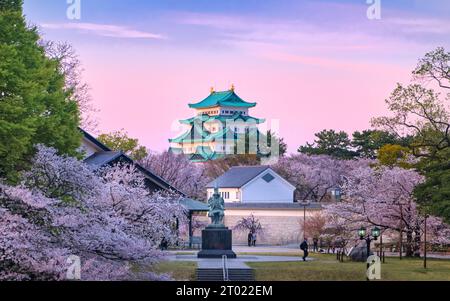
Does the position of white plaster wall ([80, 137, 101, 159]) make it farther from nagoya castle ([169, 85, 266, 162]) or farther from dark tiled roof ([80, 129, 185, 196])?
nagoya castle ([169, 85, 266, 162])

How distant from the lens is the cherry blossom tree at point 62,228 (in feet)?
56.2

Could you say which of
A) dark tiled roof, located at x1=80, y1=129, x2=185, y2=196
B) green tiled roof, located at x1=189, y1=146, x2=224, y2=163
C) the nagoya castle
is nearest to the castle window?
the nagoya castle

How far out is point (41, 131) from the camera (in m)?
20.4

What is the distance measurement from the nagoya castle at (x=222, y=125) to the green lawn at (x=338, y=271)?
12.5 meters

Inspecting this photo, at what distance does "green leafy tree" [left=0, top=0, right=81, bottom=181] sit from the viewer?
18391 mm

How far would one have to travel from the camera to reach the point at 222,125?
1485 inches

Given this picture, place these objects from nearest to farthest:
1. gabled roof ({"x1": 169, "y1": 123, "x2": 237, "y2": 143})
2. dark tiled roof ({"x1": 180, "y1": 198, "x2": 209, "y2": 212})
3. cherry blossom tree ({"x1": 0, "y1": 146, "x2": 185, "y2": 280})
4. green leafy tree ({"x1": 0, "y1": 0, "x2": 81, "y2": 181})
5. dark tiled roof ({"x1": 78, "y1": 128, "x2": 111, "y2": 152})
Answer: cherry blossom tree ({"x1": 0, "y1": 146, "x2": 185, "y2": 280}), green leafy tree ({"x1": 0, "y1": 0, "x2": 81, "y2": 181}), dark tiled roof ({"x1": 78, "y1": 128, "x2": 111, "y2": 152}), dark tiled roof ({"x1": 180, "y1": 198, "x2": 209, "y2": 212}), gabled roof ({"x1": 169, "y1": 123, "x2": 237, "y2": 143})

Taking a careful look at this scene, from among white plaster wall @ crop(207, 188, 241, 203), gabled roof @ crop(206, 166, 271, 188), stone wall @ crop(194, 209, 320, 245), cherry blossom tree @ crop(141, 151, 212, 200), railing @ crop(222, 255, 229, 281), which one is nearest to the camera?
railing @ crop(222, 255, 229, 281)

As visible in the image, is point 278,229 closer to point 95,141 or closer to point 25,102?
point 95,141

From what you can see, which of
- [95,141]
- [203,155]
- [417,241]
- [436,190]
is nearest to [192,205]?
[95,141]

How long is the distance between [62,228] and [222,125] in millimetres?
19865

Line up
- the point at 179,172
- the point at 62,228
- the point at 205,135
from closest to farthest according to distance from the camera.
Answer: the point at 62,228 < the point at 205,135 < the point at 179,172
